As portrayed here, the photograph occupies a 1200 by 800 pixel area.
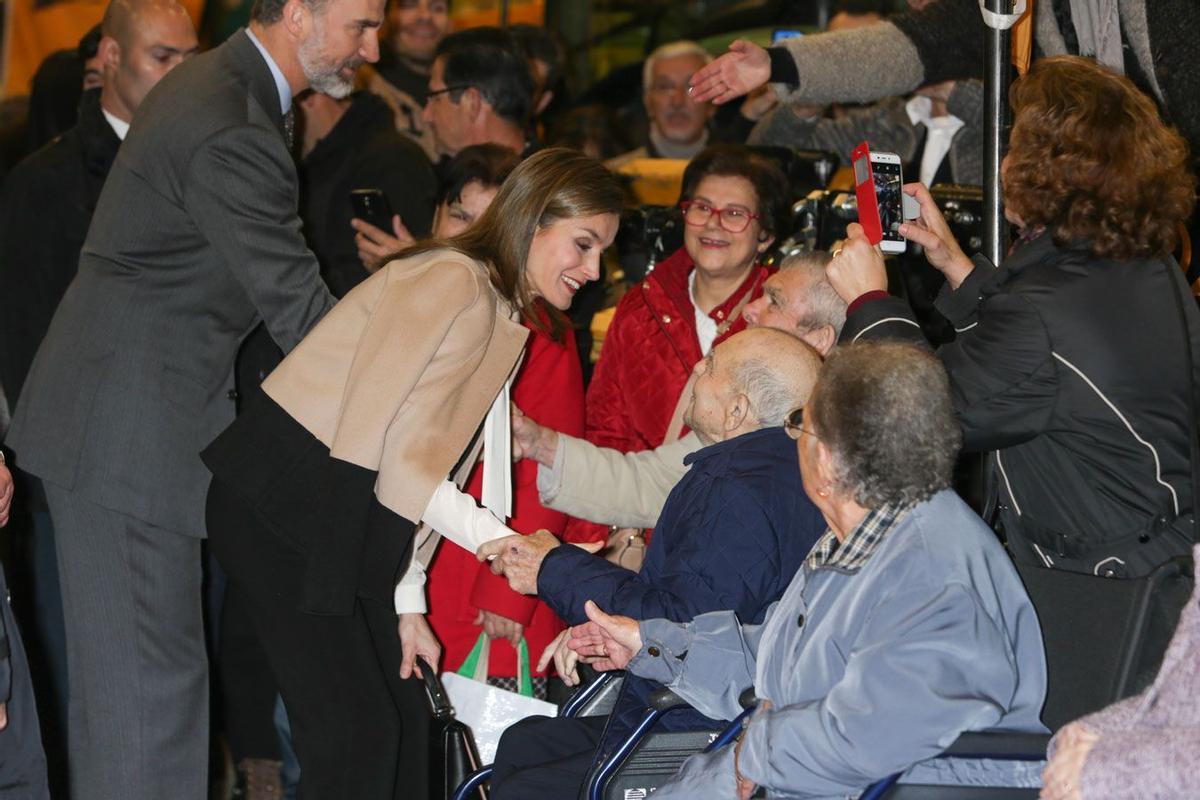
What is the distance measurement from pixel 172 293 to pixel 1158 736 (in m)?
2.16

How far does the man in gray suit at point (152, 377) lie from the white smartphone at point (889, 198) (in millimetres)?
1144

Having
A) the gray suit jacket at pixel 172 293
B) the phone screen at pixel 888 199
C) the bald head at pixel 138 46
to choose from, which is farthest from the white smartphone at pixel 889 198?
the bald head at pixel 138 46

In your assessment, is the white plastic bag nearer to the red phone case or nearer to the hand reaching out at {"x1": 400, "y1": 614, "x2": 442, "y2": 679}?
the hand reaching out at {"x1": 400, "y1": 614, "x2": 442, "y2": 679}

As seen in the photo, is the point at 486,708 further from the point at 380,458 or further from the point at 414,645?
the point at 380,458

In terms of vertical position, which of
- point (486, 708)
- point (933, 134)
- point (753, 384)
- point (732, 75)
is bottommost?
point (486, 708)

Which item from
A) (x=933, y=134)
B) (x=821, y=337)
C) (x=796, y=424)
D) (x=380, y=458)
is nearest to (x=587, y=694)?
(x=380, y=458)

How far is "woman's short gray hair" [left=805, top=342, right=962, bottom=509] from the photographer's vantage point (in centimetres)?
224

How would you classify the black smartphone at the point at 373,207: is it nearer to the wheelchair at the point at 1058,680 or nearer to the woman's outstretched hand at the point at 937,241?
the woman's outstretched hand at the point at 937,241

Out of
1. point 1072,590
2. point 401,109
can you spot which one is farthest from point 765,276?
point 401,109

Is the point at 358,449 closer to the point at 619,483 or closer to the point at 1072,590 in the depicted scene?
the point at 619,483

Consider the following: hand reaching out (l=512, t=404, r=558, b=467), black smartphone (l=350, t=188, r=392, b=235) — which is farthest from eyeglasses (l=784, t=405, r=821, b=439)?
black smartphone (l=350, t=188, r=392, b=235)

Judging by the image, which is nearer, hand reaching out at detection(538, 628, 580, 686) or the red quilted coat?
hand reaching out at detection(538, 628, 580, 686)

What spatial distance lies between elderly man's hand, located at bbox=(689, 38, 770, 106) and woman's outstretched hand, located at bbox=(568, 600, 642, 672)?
1.24 meters

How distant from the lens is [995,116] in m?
2.92
